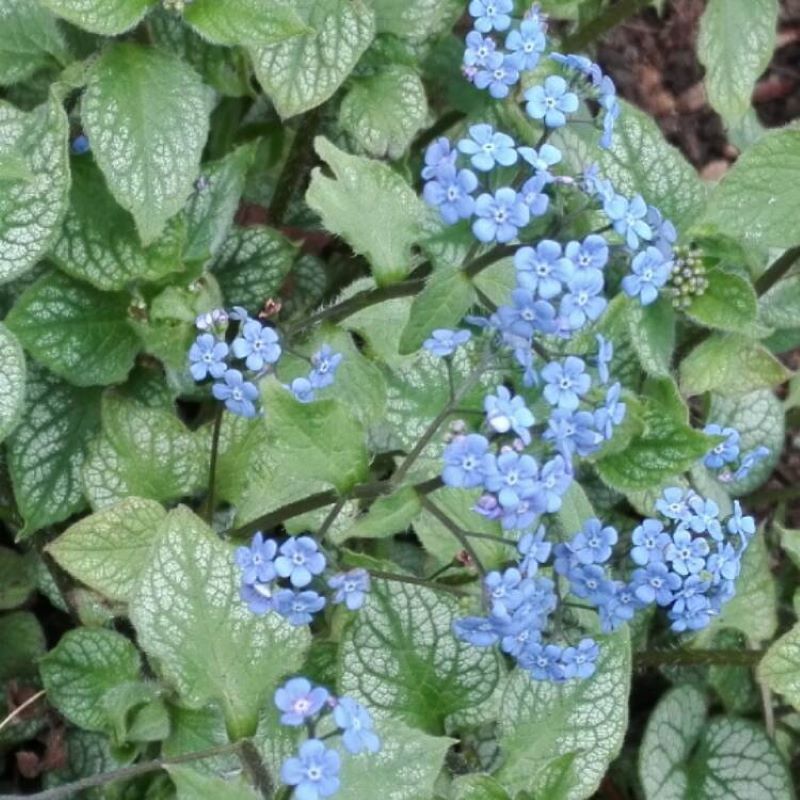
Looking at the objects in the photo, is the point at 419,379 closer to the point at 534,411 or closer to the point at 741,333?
the point at 534,411

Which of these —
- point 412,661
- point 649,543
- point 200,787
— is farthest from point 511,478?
point 412,661

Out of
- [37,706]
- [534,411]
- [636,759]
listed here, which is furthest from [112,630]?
[636,759]

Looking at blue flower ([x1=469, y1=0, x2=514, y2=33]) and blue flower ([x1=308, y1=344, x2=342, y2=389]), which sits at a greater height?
blue flower ([x1=469, y1=0, x2=514, y2=33])

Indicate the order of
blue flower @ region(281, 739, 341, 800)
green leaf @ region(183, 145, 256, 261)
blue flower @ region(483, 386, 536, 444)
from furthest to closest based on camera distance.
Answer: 1. green leaf @ region(183, 145, 256, 261)
2. blue flower @ region(483, 386, 536, 444)
3. blue flower @ region(281, 739, 341, 800)

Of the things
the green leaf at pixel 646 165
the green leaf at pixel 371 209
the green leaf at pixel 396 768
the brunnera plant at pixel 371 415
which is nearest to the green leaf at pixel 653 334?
the brunnera plant at pixel 371 415

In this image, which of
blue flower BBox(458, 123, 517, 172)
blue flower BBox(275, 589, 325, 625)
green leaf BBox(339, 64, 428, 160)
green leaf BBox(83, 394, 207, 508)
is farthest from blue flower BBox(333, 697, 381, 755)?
A: green leaf BBox(339, 64, 428, 160)

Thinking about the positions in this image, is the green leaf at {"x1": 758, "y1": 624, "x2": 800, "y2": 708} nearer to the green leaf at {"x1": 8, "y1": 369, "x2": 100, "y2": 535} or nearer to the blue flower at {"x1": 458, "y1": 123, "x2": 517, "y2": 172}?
the blue flower at {"x1": 458, "y1": 123, "x2": 517, "y2": 172}
